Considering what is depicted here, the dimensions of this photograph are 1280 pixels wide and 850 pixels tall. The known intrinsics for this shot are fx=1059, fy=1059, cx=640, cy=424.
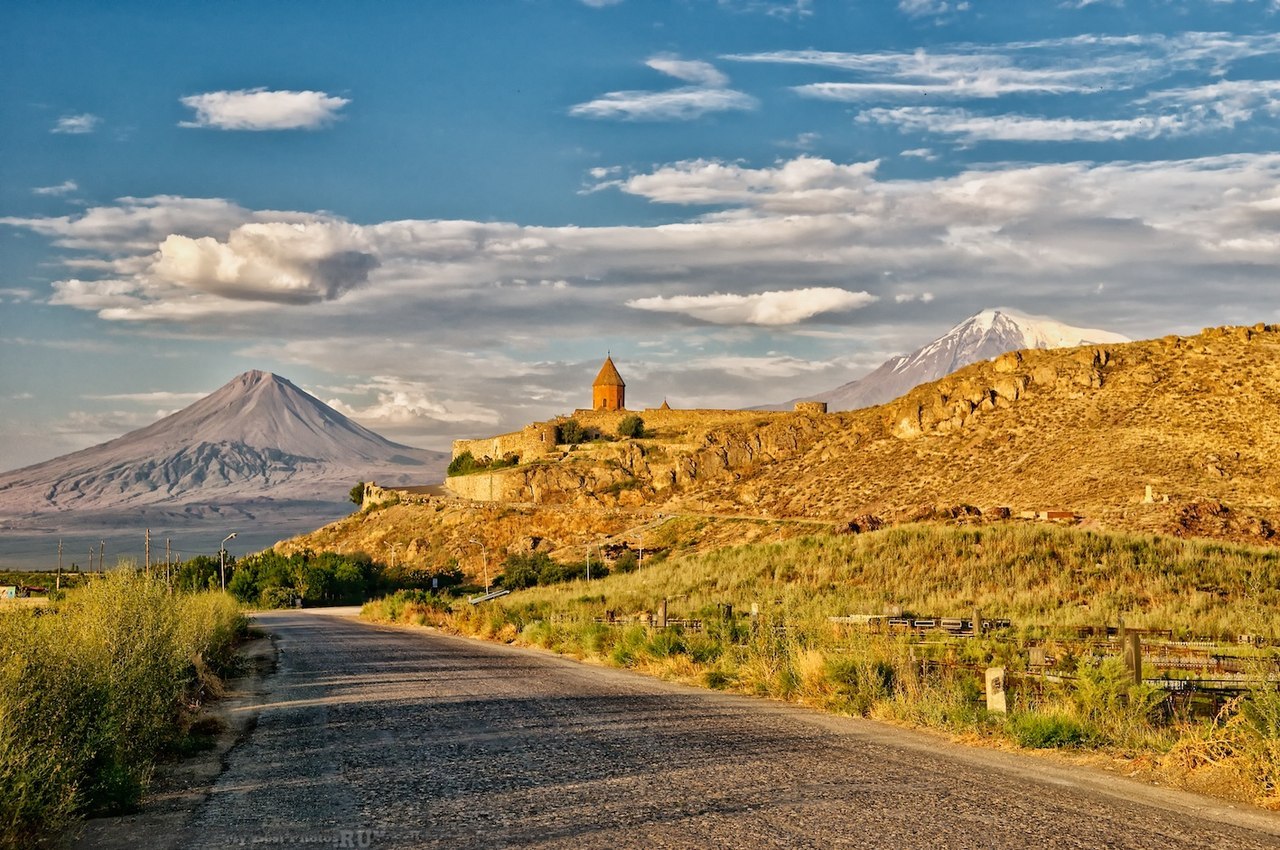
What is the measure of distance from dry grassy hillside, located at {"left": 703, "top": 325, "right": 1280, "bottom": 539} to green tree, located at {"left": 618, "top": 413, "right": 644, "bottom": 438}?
20.9 metres

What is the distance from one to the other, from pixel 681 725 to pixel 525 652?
16330mm

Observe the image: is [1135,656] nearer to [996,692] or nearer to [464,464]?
[996,692]

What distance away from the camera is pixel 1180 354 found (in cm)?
7412

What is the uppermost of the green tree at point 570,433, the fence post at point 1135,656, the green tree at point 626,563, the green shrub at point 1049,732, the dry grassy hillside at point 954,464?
the green tree at point 570,433

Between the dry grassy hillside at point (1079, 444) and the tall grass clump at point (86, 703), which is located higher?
the dry grassy hillside at point (1079, 444)

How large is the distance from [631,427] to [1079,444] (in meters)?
53.5

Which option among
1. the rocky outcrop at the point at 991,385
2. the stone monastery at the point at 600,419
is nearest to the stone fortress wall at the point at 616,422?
the stone monastery at the point at 600,419

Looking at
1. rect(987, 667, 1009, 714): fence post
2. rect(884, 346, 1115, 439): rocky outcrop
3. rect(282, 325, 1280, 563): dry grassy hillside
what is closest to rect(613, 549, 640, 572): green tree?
rect(282, 325, 1280, 563): dry grassy hillside

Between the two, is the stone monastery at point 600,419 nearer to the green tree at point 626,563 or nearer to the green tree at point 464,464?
the green tree at point 464,464

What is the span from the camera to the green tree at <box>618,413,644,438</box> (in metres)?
110

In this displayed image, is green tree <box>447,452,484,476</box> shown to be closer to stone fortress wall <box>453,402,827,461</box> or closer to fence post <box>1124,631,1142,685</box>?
stone fortress wall <box>453,402,827,461</box>

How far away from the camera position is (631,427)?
362 feet

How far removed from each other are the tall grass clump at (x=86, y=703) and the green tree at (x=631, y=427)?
9264cm

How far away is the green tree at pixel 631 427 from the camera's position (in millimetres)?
109938
